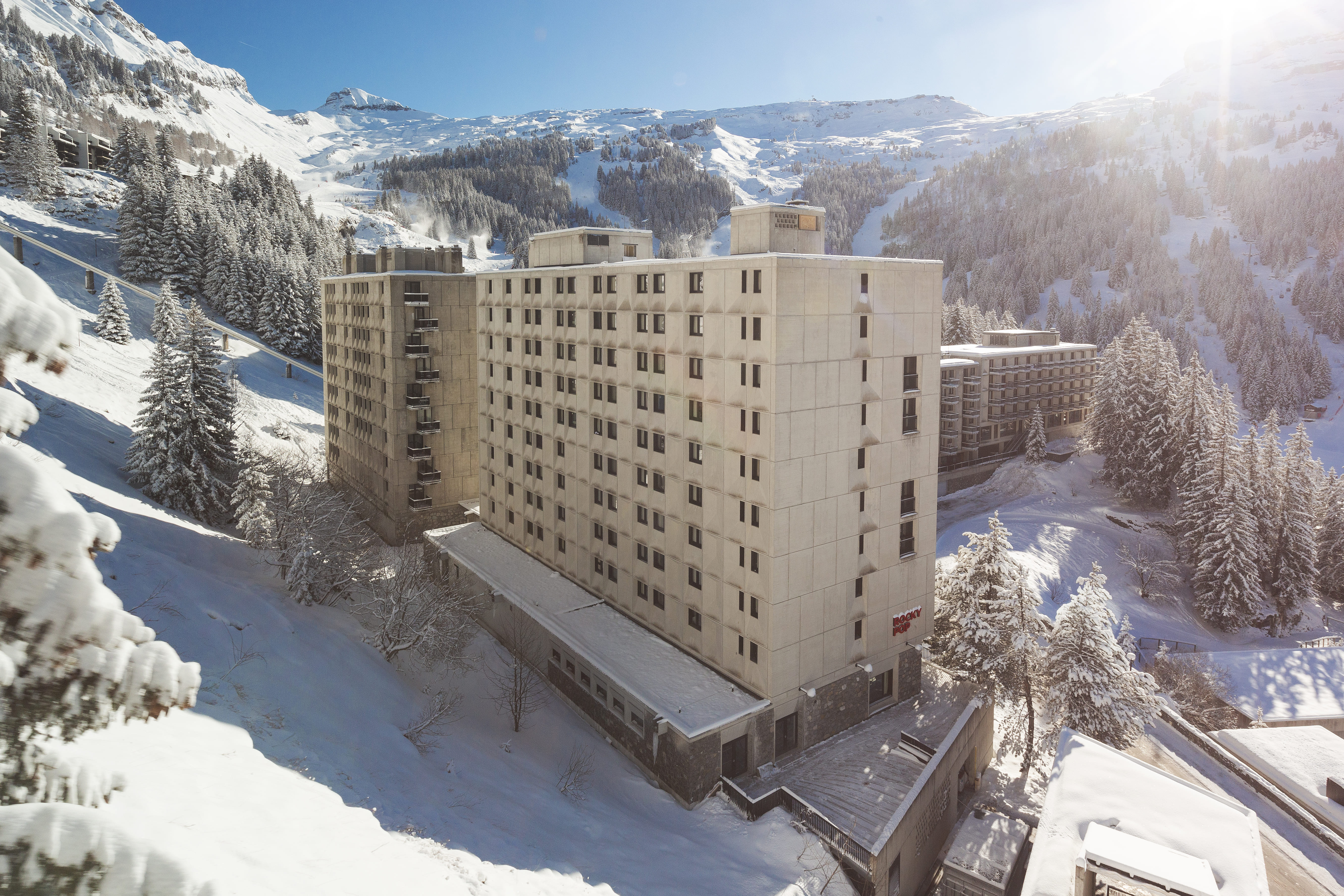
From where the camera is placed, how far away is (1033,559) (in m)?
70.9

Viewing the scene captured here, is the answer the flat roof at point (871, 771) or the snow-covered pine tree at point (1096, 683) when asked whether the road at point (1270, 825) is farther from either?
the flat roof at point (871, 771)

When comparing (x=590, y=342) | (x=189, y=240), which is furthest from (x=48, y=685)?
(x=189, y=240)

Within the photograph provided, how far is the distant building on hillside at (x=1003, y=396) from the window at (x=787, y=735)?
212 ft

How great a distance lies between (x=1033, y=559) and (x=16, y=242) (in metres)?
127

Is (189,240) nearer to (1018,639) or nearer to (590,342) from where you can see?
(590,342)

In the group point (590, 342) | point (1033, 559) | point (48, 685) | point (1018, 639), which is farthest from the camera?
point (1033, 559)

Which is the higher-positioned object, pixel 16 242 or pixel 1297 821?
pixel 16 242

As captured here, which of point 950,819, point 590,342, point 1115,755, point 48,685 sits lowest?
point 950,819

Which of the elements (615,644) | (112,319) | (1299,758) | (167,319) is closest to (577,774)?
(615,644)

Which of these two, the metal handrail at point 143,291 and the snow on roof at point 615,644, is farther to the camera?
the metal handrail at point 143,291

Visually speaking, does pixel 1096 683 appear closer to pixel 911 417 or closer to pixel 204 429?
pixel 911 417

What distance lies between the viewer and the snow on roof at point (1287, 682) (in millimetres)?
47375

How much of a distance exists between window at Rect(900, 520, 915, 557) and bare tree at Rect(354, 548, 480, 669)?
24668 mm

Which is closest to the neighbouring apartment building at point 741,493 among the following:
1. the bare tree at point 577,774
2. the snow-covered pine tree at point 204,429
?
the bare tree at point 577,774
